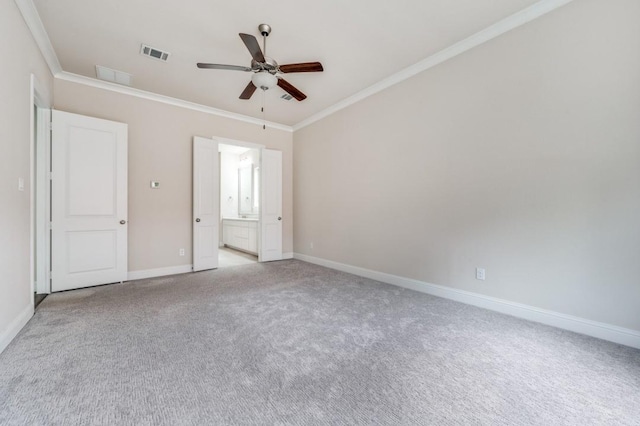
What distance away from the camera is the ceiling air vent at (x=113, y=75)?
348 centimetres

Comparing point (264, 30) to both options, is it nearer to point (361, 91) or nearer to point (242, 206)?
point (361, 91)

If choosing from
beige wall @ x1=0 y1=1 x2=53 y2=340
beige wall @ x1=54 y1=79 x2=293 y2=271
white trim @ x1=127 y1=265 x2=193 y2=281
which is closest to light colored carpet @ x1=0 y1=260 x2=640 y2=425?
beige wall @ x1=0 y1=1 x2=53 y2=340

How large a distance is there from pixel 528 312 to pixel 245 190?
22.4 feet

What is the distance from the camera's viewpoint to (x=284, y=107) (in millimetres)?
4750

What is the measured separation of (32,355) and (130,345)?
611 mm

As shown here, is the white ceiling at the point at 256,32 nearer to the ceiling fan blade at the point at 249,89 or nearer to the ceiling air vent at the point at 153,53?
the ceiling air vent at the point at 153,53

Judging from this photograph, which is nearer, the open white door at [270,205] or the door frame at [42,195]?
the door frame at [42,195]

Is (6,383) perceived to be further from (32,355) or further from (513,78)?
(513,78)

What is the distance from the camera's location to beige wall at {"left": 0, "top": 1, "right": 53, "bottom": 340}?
2006mm

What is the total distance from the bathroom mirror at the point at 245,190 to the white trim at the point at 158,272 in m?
3.09

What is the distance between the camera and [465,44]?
2953mm

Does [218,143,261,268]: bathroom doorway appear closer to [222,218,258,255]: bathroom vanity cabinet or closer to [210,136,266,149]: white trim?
[222,218,258,255]: bathroom vanity cabinet

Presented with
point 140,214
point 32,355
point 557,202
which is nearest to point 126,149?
point 140,214

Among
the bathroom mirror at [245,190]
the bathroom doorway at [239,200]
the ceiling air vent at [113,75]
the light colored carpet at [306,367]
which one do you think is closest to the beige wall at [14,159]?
the light colored carpet at [306,367]
